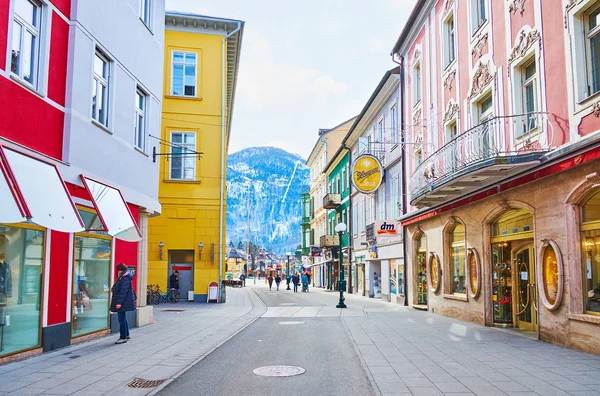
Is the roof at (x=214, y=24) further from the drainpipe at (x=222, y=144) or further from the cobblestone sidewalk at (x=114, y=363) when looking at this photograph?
the cobblestone sidewalk at (x=114, y=363)

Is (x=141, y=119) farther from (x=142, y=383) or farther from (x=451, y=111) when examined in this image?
(x=142, y=383)

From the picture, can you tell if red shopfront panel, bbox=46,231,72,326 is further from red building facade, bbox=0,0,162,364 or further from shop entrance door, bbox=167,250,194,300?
shop entrance door, bbox=167,250,194,300

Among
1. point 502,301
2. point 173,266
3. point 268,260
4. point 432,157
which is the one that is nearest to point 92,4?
point 432,157

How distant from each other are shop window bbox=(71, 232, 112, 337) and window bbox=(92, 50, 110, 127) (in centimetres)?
272

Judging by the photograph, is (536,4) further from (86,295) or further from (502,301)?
(86,295)

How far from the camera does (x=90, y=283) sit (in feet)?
40.1

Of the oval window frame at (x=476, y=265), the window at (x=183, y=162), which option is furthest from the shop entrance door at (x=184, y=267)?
the oval window frame at (x=476, y=265)

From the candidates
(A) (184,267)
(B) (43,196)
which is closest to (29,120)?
(B) (43,196)

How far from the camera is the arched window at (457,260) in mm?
16875

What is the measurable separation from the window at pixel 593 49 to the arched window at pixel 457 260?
7.34 meters

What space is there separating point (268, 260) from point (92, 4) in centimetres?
10858

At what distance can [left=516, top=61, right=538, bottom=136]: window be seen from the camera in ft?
39.8

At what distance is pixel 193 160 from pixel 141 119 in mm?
10093

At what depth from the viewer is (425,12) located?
798 inches
